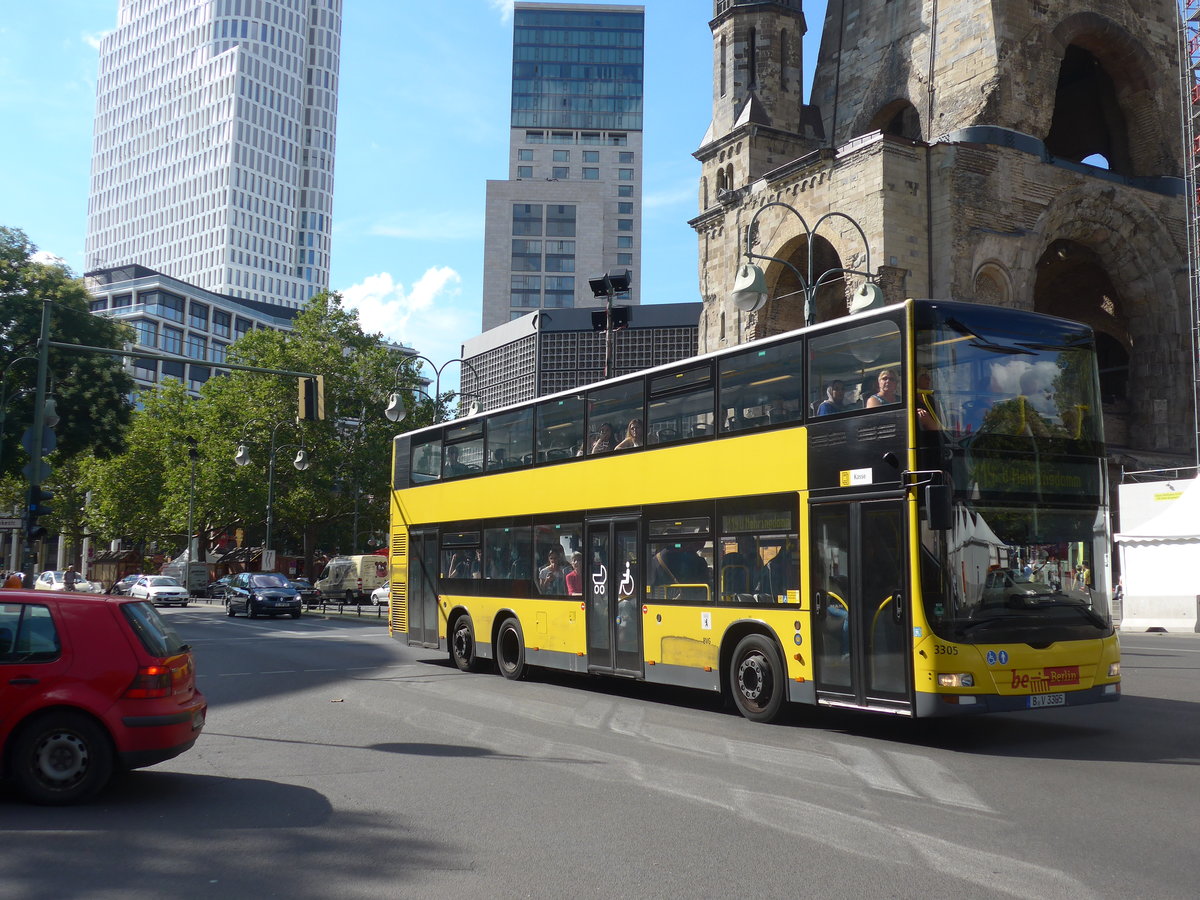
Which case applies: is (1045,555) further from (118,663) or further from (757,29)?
(757,29)

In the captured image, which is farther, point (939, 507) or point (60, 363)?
point (60, 363)

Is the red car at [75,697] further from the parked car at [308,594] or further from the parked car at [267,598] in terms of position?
the parked car at [308,594]

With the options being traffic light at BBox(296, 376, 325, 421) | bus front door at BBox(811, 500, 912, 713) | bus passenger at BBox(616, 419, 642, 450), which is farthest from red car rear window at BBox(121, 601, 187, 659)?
traffic light at BBox(296, 376, 325, 421)

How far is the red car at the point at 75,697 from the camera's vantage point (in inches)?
269

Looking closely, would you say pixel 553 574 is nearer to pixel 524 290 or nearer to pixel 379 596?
pixel 379 596

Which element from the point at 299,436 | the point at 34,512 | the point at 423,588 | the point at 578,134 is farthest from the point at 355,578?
the point at 578,134

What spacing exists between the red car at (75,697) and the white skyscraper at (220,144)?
155706 mm

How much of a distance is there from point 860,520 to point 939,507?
1048 mm

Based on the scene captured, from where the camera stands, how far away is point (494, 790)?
7586mm

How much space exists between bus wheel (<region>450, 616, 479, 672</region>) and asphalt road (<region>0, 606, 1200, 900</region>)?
4.16 m

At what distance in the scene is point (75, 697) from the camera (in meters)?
6.88

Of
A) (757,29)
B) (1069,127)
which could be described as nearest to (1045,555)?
(757,29)

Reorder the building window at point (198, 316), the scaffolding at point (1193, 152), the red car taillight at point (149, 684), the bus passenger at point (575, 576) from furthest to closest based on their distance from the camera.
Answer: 1. the building window at point (198, 316)
2. the scaffolding at point (1193, 152)
3. the bus passenger at point (575, 576)
4. the red car taillight at point (149, 684)

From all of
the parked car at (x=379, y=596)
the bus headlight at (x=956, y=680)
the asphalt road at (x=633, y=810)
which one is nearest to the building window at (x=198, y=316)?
the parked car at (x=379, y=596)
